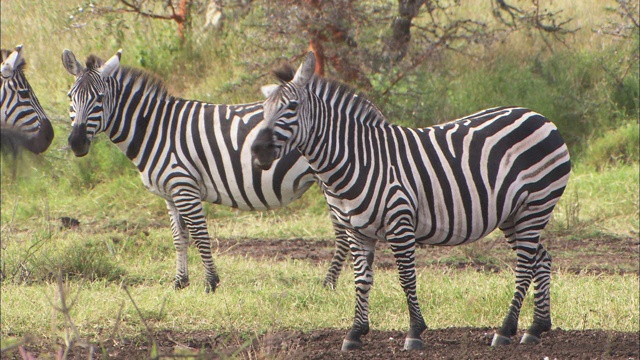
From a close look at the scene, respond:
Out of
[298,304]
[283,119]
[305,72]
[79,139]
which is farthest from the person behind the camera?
[79,139]

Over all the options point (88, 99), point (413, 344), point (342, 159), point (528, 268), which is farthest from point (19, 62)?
point (528, 268)

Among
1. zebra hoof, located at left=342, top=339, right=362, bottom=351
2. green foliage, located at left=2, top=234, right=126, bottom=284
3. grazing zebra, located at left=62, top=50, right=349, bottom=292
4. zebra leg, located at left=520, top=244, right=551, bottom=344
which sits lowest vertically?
green foliage, located at left=2, top=234, right=126, bottom=284

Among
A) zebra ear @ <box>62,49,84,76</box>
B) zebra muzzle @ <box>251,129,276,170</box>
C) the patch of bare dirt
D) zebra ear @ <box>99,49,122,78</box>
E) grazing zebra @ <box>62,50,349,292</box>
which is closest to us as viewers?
zebra muzzle @ <box>251,129,276,170</box>

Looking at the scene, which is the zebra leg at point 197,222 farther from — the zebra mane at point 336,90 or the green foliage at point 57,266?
the zebra mane at point 336,90

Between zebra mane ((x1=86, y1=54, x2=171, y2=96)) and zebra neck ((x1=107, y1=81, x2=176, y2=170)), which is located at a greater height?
zebra mane ((x1=86, y1=54, x2=171, y2=96))

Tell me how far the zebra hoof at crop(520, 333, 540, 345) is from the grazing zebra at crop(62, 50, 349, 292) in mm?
2193

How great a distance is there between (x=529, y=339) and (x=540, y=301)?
0.32 m

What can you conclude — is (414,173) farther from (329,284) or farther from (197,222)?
(197,222)

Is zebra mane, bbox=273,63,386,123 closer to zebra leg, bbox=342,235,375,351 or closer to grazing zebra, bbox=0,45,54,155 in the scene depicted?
zebra leg, bbox=342,235,375,351

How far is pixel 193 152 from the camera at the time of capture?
732 centimetres

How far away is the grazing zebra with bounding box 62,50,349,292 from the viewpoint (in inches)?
285

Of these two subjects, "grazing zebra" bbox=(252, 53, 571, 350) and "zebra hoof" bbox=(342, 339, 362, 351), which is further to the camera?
"zebra hoof" bbox=(342, 339, 362, 351)

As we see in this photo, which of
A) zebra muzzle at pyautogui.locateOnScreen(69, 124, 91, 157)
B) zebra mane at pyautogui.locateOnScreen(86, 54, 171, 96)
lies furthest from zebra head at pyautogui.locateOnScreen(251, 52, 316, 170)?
zebra mane at pyautogui.locateOnScreen(86, 54, 171, 96)

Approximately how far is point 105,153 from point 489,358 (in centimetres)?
799
